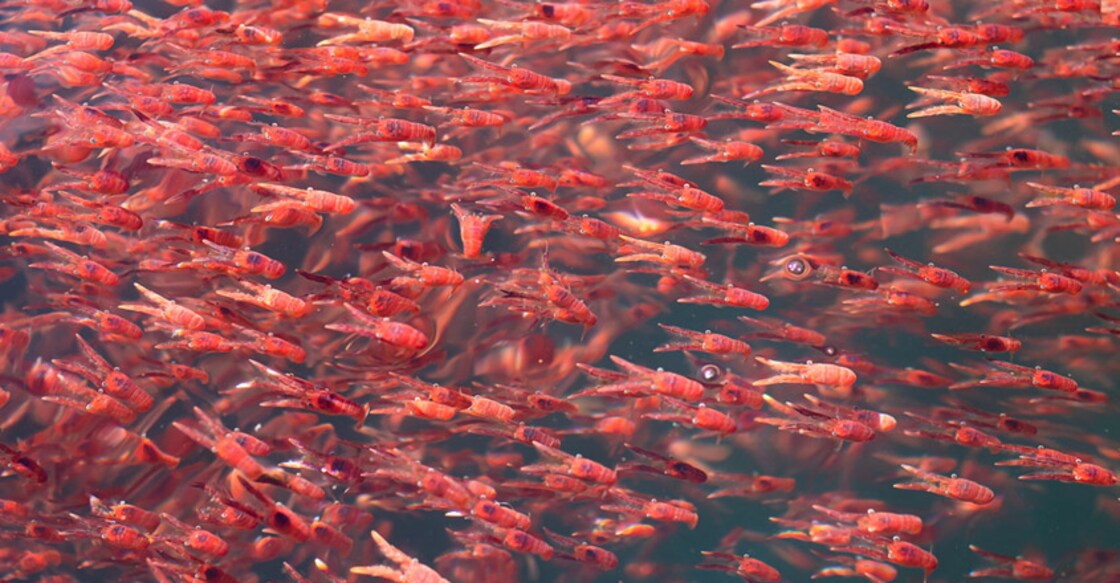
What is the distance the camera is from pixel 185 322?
11.8 feet

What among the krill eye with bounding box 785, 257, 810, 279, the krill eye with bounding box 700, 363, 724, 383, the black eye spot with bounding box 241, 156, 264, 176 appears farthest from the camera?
the krill eye with bounding box 700, 363, 724, 383

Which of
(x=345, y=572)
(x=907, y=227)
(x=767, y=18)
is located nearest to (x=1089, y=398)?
(x=907, y=227)

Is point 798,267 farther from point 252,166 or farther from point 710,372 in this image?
point 252,166

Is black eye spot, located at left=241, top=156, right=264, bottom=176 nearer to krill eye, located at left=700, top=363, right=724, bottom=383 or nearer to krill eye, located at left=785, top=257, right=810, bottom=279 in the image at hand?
krill eye, located at left=700, top=363, right=724, bottom=383

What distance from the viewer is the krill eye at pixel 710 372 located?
14.0ft

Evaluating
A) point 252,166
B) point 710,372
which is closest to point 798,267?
point 710,372

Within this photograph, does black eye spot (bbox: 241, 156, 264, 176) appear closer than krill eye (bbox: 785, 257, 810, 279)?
Yes

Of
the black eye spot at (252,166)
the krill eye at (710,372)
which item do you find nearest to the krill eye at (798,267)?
the krill eye at (710,372)

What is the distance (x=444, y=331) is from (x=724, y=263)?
59.8 inches

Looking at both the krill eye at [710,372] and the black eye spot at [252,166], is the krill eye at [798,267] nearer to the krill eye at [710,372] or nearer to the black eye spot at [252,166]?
the krill eye at [710,372]

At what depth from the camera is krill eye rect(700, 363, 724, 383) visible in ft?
14.0

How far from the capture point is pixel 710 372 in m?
4.29

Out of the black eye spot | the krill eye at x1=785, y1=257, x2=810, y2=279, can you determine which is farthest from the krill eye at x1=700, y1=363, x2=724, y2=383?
the black eye spot

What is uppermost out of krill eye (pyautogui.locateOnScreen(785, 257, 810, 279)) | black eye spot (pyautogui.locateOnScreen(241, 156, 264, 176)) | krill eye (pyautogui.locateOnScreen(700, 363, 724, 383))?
black eye spot (pyautogui.locateOnScreen(241, 156, 264, 176))
